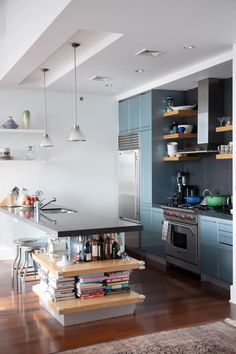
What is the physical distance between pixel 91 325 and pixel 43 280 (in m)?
0.80

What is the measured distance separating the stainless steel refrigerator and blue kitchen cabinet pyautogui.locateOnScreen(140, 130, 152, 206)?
0.44 feet

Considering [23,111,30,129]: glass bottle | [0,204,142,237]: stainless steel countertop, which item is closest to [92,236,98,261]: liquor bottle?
[0,204,142,237]: stainless steel countertop

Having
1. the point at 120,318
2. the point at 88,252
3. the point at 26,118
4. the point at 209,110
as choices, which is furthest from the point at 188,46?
the point at 26,118

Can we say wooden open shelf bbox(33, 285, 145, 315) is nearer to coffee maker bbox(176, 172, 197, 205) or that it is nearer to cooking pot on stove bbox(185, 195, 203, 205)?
cooking pot on stove bbox(185, 195, 203, 205)

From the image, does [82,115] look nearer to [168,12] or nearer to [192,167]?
[192,167]

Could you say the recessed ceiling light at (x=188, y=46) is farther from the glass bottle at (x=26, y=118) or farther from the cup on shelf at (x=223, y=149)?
the glass bottle at (x=26, y=118)

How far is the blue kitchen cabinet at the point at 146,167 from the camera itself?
22.3 feet

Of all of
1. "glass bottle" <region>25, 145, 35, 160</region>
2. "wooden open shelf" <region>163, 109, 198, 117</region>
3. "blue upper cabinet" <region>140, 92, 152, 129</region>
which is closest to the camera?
"wooden open shelf" <region>163, 109, 198, 117</region>

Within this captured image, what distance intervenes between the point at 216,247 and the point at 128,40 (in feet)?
8.18

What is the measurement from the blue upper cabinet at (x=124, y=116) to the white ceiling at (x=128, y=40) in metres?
0.73

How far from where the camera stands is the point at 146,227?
6.91m

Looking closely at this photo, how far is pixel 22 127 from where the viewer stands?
23.4 feet

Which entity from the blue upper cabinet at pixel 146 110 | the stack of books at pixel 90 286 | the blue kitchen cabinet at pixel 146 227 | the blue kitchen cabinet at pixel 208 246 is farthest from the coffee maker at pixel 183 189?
the stack of books at pixel 90 286

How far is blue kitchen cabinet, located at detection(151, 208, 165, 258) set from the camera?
256 inches
